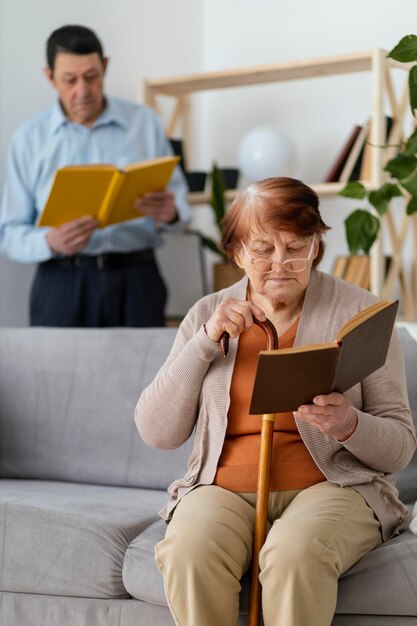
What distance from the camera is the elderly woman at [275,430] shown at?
71.2 inches

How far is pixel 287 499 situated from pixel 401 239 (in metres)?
2.14

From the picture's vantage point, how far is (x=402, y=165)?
239 centimetres

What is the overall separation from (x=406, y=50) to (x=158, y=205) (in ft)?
4.47

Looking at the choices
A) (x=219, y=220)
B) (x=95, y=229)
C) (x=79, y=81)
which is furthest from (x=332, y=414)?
(x=219, y=220)

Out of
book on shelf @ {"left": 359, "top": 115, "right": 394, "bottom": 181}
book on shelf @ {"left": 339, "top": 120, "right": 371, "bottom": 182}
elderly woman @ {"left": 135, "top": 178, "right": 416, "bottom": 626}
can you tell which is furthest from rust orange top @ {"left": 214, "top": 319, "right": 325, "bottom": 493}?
book on shelf @ {"left": 339, "top": 120, "right": 371, "bottom": 182}

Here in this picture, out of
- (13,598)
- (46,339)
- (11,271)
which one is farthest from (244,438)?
(11,271)

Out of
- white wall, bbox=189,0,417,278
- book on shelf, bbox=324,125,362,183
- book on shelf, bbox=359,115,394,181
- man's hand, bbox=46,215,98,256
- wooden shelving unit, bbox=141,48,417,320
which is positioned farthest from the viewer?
white wall, bbox=189,0,417,278

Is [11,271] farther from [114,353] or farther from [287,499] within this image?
[287,499]

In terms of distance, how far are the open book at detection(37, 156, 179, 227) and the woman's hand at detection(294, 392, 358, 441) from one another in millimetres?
1368

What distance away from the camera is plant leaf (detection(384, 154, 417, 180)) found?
238 centimetres

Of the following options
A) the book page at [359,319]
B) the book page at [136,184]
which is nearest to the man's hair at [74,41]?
the book page at [136,184]

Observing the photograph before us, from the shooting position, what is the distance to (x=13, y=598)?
7.44 ft

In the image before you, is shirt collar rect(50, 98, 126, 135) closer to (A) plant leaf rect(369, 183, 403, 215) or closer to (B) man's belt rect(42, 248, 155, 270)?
(B) man's belt rect(42, 248, 155, 270)

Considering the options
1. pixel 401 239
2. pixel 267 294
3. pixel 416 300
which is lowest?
pixel 416 300
